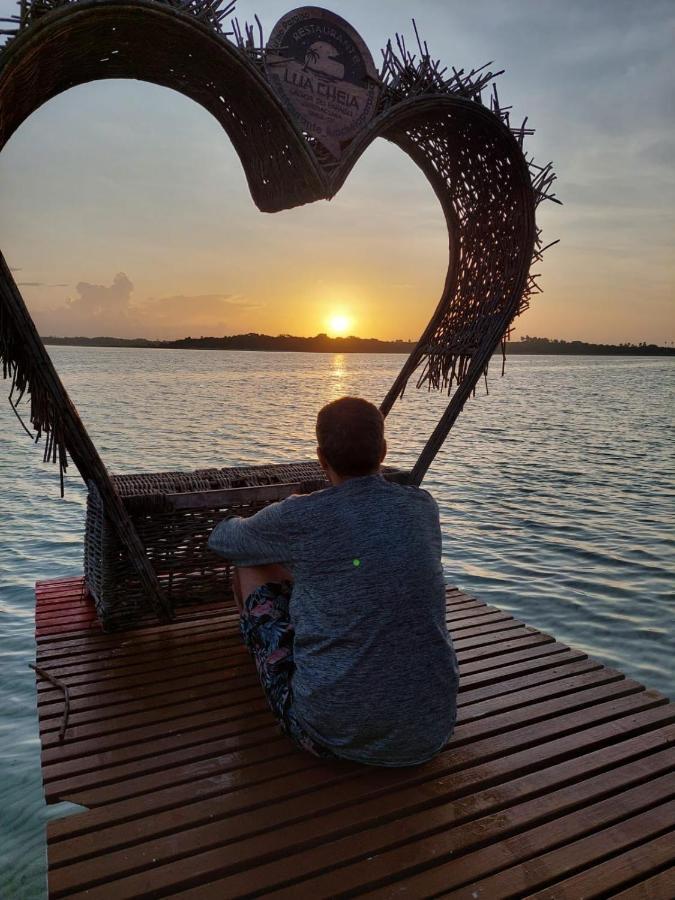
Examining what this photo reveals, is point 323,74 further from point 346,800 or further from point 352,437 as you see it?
point 346,800

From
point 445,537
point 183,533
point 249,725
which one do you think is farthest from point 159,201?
point 249,725

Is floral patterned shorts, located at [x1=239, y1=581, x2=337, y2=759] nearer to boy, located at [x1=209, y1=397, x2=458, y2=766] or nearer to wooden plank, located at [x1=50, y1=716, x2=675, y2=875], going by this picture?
boy, located at [x1=209, y1=397, x2=458, y2=766]

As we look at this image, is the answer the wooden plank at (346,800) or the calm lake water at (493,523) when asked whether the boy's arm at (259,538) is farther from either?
the calm lake water at (493,523)

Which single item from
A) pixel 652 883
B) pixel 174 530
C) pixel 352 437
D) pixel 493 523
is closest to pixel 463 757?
pixel 652 883

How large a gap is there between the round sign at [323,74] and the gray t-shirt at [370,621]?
202cm

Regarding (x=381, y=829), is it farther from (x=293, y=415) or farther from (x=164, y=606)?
(x=293, y=415)

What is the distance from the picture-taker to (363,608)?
7.54 ft

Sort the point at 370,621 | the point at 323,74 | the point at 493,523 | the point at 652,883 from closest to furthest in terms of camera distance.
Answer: the point at 652,883 < the point at 370,621 < the point at 323,74 < the point at 493,523

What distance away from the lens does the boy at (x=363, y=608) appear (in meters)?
2.30

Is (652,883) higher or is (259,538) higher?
(259,538)

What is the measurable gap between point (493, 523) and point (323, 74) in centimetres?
662

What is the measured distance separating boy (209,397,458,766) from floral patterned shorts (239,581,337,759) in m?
0.01

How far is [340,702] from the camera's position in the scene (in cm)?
232

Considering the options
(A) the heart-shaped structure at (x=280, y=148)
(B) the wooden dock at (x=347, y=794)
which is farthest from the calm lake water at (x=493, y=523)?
(A) the heart-shaped structure at (x=280, y=148)
